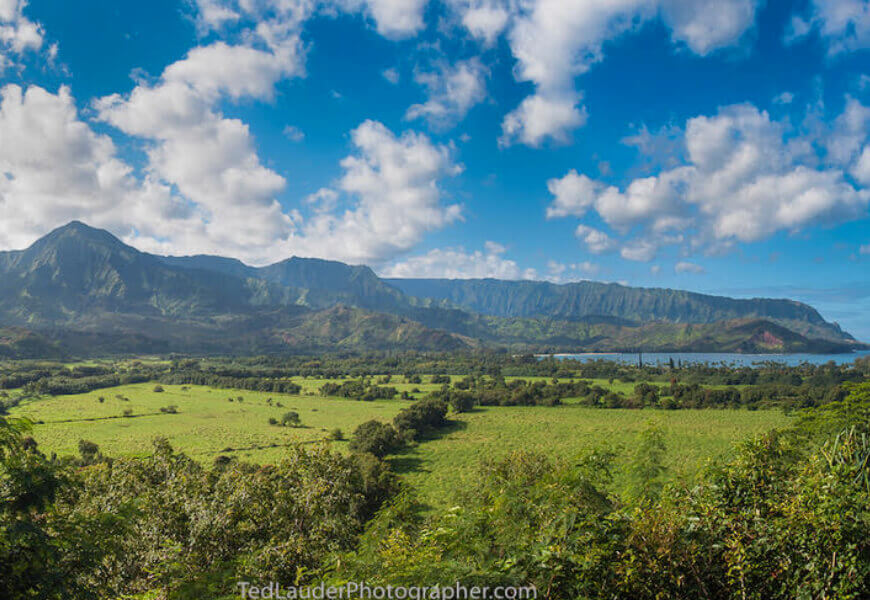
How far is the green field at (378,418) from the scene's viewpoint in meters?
62.4

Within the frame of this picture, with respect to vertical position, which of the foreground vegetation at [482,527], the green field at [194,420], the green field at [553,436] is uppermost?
the foreground vegetation at [482,527]

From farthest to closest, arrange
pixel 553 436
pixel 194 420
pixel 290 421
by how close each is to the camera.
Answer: pixel 194 420
pixel 290 421
pixel 553 436

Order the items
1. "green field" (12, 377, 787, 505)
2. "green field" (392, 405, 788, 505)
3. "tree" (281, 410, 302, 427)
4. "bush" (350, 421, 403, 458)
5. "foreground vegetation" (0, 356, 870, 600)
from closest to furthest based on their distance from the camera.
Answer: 1. "foreground vegetation" (0, 356, 870, 600)
2. "green field" (392, 405, 788, 505)
3. "green field" (12, 377, 787, 505)
4. "bush" (350, 421, 403, 458)
5. "tree" (281, 410, 302, 427)

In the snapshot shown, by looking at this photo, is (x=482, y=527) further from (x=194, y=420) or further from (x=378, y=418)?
(x=194, y=420)

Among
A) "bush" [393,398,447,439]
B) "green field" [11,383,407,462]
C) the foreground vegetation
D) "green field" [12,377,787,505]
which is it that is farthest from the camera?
"bush" [393,398,447,439]

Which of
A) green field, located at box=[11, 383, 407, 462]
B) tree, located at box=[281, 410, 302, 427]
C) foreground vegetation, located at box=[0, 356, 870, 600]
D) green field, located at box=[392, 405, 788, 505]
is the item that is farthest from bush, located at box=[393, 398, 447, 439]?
foreground vegetation, located at box=[0, 356, 870, 600]

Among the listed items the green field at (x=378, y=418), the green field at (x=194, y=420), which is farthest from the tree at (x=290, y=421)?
the green field at (x=378, y=418)

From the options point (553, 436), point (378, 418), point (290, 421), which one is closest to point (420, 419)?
point (378, 418)

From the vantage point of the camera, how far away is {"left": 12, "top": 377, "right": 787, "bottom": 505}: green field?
62.4 metres

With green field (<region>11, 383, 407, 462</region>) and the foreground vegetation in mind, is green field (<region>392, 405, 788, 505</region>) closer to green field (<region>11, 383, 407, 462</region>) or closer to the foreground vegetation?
green field (<region>11, 383, 407, 462</region>)

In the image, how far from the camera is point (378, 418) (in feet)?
315

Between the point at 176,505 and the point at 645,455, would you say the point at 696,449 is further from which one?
the point at 176,505

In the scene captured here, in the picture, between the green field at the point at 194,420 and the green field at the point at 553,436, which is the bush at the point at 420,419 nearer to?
the green field at the point at 553,436

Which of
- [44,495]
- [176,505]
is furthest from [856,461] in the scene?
[176,505]
